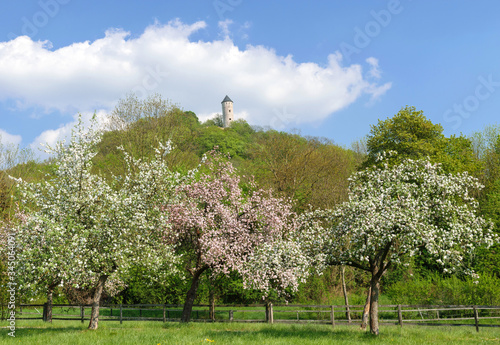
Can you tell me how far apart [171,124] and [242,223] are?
72.6ft

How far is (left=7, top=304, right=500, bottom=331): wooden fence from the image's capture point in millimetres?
23500

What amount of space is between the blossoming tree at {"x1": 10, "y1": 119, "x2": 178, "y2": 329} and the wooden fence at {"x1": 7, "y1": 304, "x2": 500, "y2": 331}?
10.1m

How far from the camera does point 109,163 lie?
146ft

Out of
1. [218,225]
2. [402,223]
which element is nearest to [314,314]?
[218,225]

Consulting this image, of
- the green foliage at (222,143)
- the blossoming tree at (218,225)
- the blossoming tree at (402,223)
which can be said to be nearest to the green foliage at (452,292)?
the blossoming tree at (402,223)

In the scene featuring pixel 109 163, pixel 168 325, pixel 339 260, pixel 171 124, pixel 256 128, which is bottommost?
pixel 168 325

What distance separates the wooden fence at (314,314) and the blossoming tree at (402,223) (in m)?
7.30

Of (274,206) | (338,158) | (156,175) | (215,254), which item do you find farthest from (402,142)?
(156,175)

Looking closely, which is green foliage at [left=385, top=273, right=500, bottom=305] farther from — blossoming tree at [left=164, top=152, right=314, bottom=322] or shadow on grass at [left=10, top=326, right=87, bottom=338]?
shadow on grass at [left=10, top=326, right=87, bottom=338]

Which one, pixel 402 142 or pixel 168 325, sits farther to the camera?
pixel 402 142

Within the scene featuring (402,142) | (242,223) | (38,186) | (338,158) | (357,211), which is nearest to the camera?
(357,211)

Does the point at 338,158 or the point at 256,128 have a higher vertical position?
the point at 256,128

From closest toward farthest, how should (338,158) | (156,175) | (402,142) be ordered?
(156,175) → (402,142) → (338,158)

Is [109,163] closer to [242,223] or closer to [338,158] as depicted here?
[242,223]
